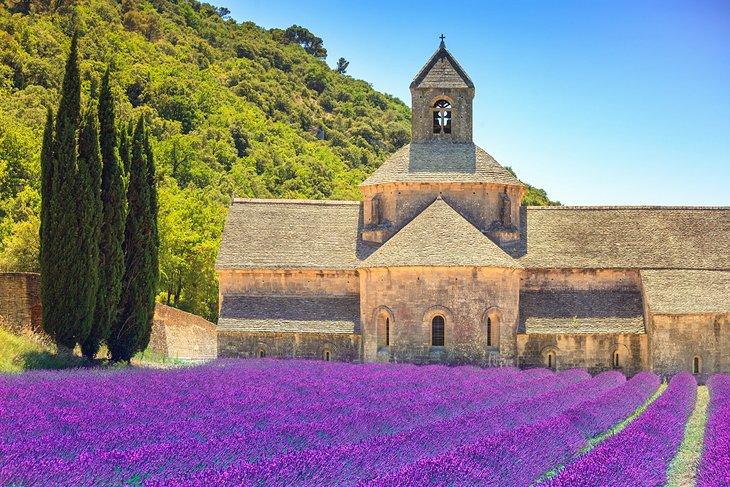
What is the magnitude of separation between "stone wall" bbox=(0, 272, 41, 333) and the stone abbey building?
11.6m

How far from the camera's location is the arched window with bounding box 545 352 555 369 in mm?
43531

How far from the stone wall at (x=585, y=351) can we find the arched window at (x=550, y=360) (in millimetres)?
60

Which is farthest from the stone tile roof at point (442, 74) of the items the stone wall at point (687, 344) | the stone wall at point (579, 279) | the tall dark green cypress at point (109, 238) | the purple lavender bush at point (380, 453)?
the purple lavender bush at point (380, 453)

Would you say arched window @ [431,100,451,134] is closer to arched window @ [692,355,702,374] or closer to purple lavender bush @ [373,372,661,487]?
arched window @ [692,355,702,374]

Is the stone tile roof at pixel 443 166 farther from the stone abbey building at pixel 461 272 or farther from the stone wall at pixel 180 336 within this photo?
the stone wall at pixel 180 336

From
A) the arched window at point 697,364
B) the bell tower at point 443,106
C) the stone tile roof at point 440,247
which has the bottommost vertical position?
the arched window at point 697,364

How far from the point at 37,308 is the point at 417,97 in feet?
72.8

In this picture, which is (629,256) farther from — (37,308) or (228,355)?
(37,308)

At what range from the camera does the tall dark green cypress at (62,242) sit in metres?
30.2

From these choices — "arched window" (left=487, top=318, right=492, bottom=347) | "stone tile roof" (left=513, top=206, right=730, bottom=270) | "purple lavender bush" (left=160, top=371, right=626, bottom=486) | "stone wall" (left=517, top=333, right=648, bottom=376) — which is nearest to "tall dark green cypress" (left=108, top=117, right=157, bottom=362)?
"arched window" (left=487, top=318, right=492, bottom=347)

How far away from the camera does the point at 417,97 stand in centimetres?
4975

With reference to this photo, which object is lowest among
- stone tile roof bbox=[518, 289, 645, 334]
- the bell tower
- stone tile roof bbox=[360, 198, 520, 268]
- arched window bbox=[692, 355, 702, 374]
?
arched window bbox=[692, 355, 702, 374]

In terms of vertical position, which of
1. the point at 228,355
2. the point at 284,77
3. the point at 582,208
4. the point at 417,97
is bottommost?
the point at 228,355

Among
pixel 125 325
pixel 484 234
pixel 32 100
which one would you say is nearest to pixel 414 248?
pixel 484 234
